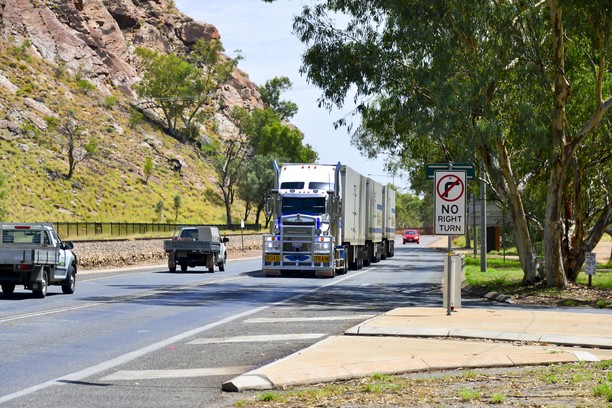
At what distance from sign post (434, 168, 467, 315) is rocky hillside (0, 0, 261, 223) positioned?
215 feet

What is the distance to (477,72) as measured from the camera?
27.3 m

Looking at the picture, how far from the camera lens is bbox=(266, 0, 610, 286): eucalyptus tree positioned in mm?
26953

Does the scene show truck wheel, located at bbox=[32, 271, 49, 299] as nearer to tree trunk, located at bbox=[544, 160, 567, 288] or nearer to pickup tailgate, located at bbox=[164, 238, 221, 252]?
tree trunk, located at bbox=[544, 160, 567, 288]

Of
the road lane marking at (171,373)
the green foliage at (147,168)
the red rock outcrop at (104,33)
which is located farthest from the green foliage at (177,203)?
the road lane marking at (171,373)

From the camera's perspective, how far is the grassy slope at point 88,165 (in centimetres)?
9225

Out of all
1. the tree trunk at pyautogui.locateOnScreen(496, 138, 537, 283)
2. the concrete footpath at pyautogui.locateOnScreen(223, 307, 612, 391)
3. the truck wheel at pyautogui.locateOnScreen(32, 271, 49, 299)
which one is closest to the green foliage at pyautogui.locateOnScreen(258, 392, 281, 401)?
the concrete footpath at pyautogui.locateOnScreen(223, 307, 612, 391)

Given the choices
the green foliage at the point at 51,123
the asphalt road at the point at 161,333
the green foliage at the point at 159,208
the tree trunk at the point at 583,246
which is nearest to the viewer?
the asphalt road at the point at 161,333

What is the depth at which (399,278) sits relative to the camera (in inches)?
1539

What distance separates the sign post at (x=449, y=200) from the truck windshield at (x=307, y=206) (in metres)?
19.6

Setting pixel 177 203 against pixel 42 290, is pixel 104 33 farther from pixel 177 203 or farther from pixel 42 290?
pixel 42 290

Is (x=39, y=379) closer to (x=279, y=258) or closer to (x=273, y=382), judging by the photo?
(x=273, y=382)

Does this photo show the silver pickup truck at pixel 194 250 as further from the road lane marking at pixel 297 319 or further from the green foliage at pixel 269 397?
the green foliage at pixel 269 397

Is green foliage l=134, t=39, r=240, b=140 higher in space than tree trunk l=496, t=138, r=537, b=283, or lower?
higher

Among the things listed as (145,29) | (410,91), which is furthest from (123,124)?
(410,91)
